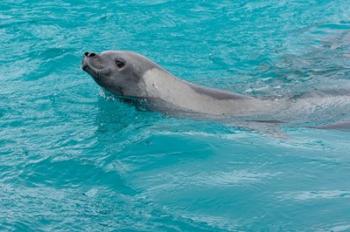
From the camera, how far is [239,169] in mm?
5680

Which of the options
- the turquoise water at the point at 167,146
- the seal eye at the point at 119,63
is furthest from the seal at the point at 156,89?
the turquoise water at the point at 167,146

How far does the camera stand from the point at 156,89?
6805 millimetres

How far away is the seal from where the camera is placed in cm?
669

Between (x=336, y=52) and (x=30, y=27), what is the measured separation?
186 inches

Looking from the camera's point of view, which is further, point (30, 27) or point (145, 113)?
point (30, 27)

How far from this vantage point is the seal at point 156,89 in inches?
263

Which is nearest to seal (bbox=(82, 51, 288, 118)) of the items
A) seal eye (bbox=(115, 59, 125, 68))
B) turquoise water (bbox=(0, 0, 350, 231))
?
seal eye (bbox=(115, 59, 125, 68))

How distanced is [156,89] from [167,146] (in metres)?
0.84

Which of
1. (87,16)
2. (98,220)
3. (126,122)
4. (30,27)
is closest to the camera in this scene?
(98,220)

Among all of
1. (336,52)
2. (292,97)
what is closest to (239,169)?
(292,97)

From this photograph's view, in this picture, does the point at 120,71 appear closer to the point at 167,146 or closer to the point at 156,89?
the point at 156,89

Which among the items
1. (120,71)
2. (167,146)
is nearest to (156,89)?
(120,71)

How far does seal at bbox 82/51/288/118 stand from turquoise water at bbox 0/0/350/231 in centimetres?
16

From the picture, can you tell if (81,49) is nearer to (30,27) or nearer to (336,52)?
(30,27)
